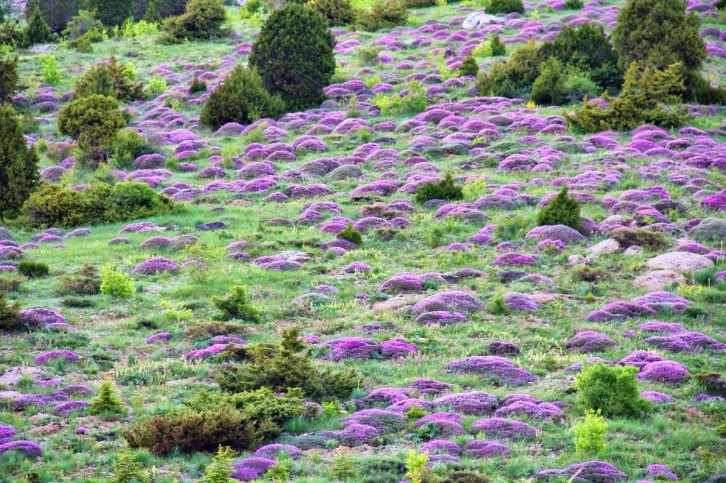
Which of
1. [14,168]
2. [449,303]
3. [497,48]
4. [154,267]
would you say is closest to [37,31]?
[497,48]

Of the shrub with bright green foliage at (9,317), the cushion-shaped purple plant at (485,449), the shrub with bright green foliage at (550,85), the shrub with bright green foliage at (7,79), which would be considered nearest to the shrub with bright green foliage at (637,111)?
the shrub with bright green foliage at (550,85)

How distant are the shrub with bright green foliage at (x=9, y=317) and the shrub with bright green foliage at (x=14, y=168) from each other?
12325 mm

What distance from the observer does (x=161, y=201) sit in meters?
33.3

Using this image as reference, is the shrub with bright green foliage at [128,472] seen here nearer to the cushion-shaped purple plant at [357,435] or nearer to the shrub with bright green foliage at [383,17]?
the cushion-shaped purple plant at [357,435]

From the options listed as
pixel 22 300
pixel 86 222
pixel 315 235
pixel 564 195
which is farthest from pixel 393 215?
pixel 22 300

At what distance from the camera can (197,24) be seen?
61000 mm

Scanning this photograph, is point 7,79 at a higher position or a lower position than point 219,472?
higher

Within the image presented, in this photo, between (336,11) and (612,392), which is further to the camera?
(336,11)

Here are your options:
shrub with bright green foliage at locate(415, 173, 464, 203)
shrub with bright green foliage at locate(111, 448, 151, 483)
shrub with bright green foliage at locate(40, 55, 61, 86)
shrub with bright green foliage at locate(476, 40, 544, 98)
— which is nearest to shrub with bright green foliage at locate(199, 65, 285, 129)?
shrub with bright green foliage at locate(476, 40, 544, 98)

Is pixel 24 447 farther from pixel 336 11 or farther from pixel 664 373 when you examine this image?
pixel 336 11

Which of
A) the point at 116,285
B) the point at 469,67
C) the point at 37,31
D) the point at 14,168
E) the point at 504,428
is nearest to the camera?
the point at 504,428

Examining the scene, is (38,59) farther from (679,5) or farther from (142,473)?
(142,473)

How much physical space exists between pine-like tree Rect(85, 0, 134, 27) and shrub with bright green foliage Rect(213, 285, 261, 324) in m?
49.1

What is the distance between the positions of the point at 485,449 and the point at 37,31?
55.0 meters
